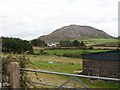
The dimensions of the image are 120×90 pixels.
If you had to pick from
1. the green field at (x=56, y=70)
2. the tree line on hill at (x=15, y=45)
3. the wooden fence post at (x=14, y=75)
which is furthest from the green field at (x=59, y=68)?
the wooden fence post at (x=14, y=75)

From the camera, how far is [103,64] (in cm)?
3045

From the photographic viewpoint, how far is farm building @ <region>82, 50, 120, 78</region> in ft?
92.6

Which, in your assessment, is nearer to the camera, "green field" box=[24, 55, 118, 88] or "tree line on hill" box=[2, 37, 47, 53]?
"tree line on hill" box=[2, 37, 47, 53]

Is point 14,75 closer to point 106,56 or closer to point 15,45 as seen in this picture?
point 106,56

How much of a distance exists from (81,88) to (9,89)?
2283mm

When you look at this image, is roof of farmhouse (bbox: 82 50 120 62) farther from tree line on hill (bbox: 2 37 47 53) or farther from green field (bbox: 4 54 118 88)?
tree line on hill (bbox: 2 37 47 53)

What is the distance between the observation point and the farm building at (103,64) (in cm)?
A: 2823

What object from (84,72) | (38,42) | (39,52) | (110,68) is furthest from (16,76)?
(38,42)

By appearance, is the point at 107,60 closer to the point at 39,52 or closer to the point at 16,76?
the point at 16,76

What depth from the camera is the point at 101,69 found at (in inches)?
1193

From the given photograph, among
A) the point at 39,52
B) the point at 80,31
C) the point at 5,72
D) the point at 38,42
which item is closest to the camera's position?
the point at 5,72

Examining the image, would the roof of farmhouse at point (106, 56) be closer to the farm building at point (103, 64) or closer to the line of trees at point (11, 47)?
the farm building at point (103, 64)

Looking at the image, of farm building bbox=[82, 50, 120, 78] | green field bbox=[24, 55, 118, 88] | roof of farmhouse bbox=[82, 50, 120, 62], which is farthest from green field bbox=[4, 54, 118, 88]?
roof of farmhouse bbox=[82, 50, 120, 62]

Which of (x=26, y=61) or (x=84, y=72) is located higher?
(x=26, y=61)
